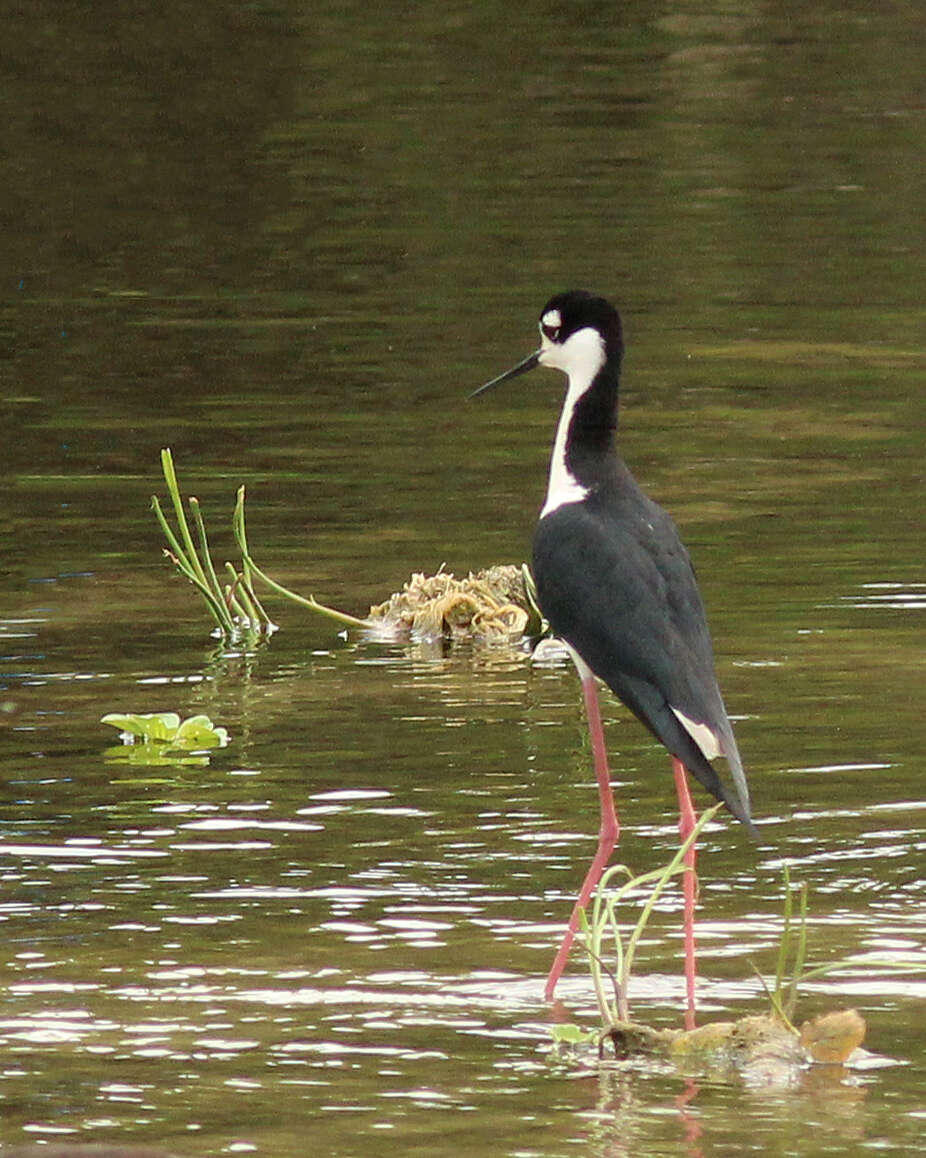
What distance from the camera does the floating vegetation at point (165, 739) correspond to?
945 cm

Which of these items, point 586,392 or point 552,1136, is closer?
point 552,1136

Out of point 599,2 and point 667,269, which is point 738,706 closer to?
point 667,269

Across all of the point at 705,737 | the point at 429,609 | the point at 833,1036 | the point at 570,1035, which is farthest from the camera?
the point at 429,609

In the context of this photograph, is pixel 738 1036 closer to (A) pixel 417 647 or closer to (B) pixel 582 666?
(B) pixel 582 666

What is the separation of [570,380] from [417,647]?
9.74ft

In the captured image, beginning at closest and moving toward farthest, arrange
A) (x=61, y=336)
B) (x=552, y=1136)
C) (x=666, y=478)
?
(x=552, y=1136) < (x=666, y=478) < (x=61, y=336)

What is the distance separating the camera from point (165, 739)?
376 inches

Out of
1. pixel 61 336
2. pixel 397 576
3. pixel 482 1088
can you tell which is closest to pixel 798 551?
pixel 397 576

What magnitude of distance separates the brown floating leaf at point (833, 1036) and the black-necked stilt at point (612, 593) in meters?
0.45

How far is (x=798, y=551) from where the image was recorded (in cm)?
1214

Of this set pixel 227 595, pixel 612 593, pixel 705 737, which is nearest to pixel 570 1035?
pixel 705 737

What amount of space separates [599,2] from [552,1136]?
108 ft

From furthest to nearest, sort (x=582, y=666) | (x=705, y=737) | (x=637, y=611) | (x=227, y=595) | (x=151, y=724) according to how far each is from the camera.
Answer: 1. (x=227, y=595)
2. (x=151, y=724)
3. (x=582, y=666)
4. (x=637, y=611)
5. (x=705, y=737)

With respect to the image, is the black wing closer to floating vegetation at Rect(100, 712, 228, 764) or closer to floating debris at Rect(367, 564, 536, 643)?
floating vegetation at Rect(100, 712, 228, 764)
